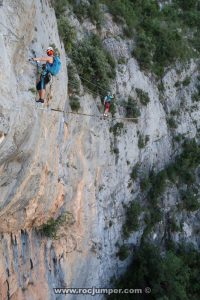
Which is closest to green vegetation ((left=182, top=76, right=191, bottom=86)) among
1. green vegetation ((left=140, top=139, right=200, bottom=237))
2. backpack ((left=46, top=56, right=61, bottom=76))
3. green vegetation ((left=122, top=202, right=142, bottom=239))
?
green vegetation ((left=140, top=139, right=200, bottom=237))

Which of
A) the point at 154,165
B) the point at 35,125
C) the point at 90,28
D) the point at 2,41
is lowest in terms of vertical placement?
the point at 154,165

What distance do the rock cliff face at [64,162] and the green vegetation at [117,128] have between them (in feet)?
0.62

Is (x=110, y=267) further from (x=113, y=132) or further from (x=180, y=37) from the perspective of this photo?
(x=180, y=37)

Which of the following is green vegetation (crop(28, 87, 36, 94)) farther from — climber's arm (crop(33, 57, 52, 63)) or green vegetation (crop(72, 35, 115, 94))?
green vegetation (crop(72, 35, 115, 94))

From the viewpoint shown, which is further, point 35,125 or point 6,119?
point 35,125

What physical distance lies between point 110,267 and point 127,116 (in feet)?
22.3

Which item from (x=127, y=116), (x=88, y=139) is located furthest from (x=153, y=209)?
(x=88, y=139)

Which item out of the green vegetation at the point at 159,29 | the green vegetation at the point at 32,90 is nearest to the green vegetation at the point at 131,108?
the green vegetation at the point at 159,29

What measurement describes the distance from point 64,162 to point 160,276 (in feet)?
24.4

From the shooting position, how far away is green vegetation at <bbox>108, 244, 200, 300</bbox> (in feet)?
55.9

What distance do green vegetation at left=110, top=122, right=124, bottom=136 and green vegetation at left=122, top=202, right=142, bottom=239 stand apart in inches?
143

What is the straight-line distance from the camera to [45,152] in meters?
11.6

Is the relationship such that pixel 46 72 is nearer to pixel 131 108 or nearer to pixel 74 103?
pixel 74 103

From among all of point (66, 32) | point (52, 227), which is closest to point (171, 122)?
point (66, 32)
